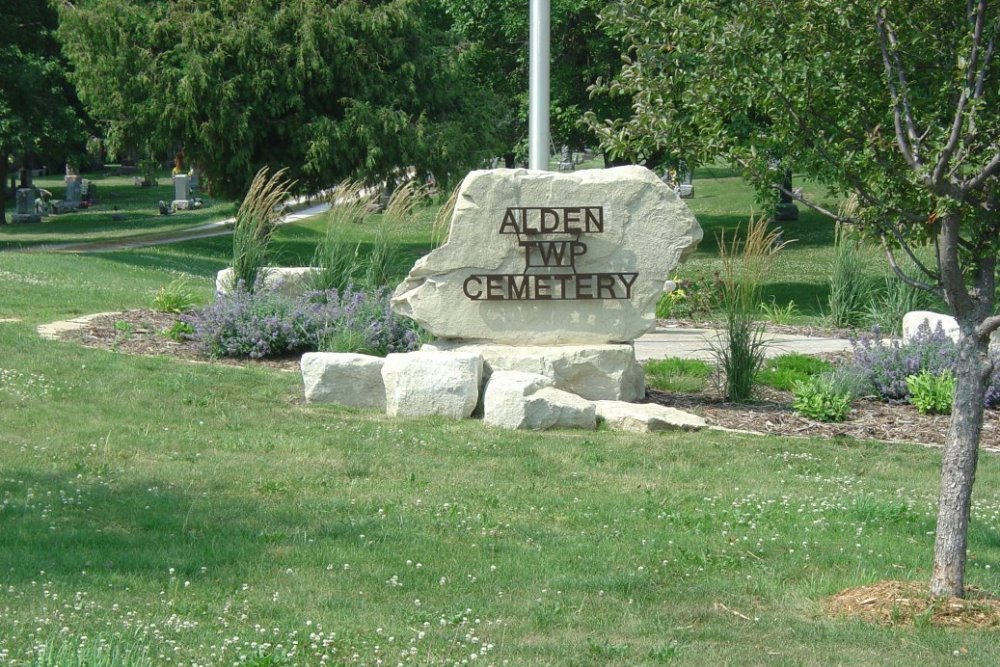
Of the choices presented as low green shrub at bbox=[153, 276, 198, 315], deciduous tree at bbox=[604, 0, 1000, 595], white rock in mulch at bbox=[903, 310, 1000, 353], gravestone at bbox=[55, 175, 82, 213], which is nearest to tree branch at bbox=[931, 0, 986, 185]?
deciduous tree at bbox=[604, 0, 1000, 595]

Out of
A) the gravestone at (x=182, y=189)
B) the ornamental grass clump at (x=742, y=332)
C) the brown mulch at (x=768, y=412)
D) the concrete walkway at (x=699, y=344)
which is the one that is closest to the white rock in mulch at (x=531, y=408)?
the brown mulch at (x=768, y=412)

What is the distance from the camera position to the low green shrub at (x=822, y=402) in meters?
10.4

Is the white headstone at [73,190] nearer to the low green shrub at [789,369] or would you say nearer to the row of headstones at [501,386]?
the low green shrub at [789,369]

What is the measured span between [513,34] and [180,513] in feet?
64.4

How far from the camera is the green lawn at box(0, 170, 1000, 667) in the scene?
16.6ft

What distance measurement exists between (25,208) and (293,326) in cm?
3023

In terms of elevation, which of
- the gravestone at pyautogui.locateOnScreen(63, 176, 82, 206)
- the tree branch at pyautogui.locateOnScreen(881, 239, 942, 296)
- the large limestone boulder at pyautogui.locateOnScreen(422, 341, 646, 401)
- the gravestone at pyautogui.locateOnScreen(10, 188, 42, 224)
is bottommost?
the large limestone boulder at pyautogui.locateOnScreen(422, 341, 646, 401)

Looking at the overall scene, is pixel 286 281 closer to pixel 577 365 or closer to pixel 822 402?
pixel 577 365

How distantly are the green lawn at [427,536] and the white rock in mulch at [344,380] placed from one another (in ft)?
0.73

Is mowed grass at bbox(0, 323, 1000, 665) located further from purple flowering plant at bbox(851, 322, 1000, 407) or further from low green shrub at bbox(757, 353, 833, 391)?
low green shrub at bbox(757, 353, 833, 391)

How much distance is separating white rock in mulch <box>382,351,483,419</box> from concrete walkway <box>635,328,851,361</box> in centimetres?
367

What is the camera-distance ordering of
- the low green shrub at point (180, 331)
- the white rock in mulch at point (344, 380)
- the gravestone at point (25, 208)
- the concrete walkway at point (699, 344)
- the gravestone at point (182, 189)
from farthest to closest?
1. the gravestone at point (182, 189)
2. the gravestone at point (25, 208)
3. the concrete walkway at point (699, 344)
4. the low green shrub at point (180, 331)
5. the white rock in mulch at point (344, 380)

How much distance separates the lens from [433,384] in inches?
395

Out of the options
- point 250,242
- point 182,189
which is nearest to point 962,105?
point 250,242
